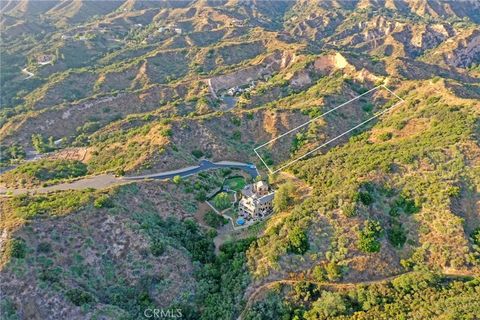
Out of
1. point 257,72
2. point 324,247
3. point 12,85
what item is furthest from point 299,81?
point 12,85

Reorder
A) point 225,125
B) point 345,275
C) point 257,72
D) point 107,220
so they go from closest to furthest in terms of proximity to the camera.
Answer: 1. point 345,275
2. point 107,220
3. point 225,125
4. point 257,72

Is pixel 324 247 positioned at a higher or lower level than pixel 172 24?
higher

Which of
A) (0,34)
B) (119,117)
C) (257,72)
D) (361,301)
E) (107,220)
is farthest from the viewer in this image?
(0,34)

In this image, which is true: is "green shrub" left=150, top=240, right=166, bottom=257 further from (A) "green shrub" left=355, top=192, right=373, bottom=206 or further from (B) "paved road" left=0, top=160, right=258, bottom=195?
(A) "green shrub" left=355, top=192, right=373, bottom=206

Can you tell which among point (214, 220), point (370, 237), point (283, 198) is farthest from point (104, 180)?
point (370, 237)

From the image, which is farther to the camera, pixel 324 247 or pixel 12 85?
pixel 12 85

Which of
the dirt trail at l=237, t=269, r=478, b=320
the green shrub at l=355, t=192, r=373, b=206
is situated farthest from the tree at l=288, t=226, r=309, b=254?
the green shrub at l=355, t=192, r=373, b=206

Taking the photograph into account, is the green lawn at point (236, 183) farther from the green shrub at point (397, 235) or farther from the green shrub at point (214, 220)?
the green shrub at point (397, 235)

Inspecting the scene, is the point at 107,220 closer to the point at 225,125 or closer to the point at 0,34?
the point at 225,125

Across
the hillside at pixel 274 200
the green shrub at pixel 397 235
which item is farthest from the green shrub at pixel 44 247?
the green shrub at pixel 397 235
